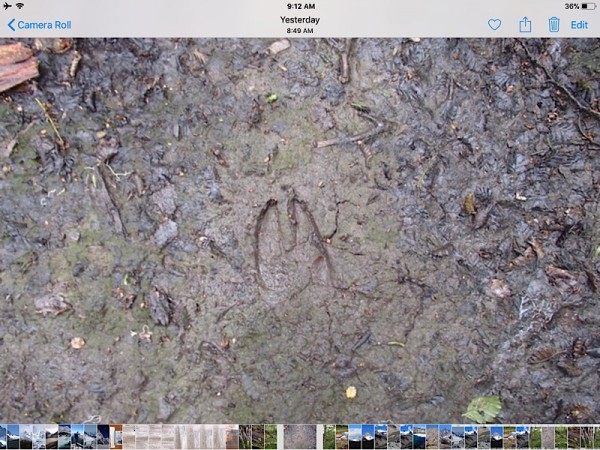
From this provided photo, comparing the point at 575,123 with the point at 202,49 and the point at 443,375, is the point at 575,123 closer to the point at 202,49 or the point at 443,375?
the point at 443,375

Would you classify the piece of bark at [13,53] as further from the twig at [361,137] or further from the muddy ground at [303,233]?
the twig at [361,137]

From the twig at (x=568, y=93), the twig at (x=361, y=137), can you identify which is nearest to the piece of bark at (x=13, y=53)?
the twig at (x=361, y=137)

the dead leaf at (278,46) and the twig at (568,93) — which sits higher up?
the dead leaf at (278,46)
